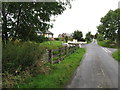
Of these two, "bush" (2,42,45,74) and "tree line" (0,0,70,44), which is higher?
"tree line" (0,0,70,44)

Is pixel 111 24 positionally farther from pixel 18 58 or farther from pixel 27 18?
pixel 18 58

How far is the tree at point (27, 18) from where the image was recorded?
12258 mm

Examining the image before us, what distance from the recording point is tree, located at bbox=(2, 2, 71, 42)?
1226 cm

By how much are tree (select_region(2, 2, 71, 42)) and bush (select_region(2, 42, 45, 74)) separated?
4.74 metres

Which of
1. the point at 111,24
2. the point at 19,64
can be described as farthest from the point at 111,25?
the point at 19,64

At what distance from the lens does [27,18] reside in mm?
13133

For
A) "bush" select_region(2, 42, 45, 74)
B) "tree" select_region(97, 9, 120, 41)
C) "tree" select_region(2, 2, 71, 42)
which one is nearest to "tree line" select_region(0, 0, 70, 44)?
"tree" select_region(2, 2, 71, 42)

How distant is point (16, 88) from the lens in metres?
5.99

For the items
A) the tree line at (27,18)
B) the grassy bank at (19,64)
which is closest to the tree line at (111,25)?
the tree line at (27,18)

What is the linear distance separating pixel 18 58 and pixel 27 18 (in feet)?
21.2

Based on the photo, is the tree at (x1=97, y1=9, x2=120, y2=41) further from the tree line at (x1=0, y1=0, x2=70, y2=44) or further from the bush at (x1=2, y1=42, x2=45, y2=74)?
the bush at (x1=2, y1=42, x2=45, y2=74)

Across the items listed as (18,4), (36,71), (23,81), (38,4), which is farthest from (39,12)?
(23,81)

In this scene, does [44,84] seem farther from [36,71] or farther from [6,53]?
[6,53]

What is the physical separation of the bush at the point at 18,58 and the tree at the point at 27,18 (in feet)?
15.6
